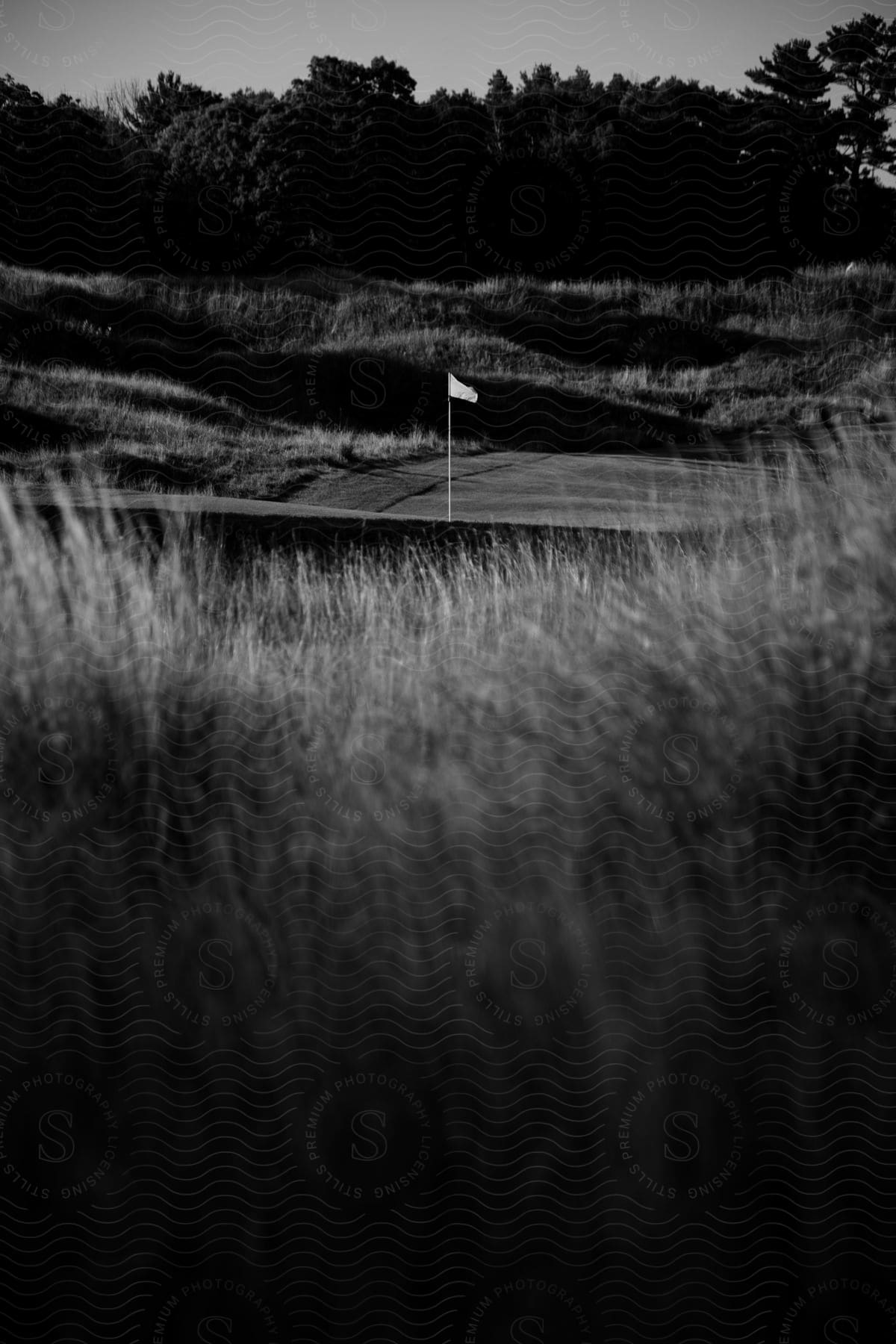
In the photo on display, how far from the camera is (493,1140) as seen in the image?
164 cm

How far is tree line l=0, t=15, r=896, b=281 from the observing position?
396cm

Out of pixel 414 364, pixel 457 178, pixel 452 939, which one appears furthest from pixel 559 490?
pixel 452 939

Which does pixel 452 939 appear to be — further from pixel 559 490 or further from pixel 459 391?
pixel 559 490

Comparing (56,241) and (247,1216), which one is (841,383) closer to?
(56,241)

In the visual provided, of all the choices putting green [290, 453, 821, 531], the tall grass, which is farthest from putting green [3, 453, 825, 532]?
the tall grass

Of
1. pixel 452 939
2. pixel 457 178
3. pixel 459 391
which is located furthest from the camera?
→ pixel 457 178

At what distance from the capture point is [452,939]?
179 centimetres

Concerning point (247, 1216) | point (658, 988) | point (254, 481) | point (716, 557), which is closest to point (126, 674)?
point (247, 1216)

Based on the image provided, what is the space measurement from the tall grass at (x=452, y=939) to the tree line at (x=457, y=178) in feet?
7.36

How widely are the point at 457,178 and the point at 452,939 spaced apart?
3.67 m

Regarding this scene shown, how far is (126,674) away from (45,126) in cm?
285

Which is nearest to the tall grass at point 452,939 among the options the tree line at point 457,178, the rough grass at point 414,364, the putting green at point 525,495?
the putting green at point 525,495

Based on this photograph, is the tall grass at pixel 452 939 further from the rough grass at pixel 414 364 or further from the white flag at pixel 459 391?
the rough grass at pixel 414 364

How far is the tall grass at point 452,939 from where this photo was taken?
5.17 ft
